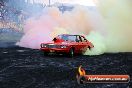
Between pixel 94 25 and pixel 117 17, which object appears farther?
pixel 94 25

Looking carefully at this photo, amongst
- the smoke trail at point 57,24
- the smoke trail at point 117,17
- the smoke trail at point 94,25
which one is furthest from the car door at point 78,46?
the smoke trail at point 57,24

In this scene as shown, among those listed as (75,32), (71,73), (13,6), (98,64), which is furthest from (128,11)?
(13,6)

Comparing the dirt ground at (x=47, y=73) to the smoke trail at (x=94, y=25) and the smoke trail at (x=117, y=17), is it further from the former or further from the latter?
the smoke trail at (x=117, y=17)

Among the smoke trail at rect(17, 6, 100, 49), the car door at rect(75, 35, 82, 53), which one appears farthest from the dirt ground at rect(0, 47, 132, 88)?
the smoke trail at rect(17, 6, 100, 49)

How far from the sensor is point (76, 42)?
21.1m

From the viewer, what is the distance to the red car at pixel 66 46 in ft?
65.8

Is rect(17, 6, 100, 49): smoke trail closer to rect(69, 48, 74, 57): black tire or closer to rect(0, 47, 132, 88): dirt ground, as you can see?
rect(69, 48, 74, 57): black tire

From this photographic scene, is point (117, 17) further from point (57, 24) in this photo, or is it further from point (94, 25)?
point (57, 24)

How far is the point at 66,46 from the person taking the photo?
20078 millimetres

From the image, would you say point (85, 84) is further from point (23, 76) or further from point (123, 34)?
point (123, 34)

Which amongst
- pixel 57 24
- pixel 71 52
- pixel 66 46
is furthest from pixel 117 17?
pixel 66 46

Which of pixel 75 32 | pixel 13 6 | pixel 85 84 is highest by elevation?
pixel 13 6

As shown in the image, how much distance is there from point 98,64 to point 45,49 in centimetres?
451

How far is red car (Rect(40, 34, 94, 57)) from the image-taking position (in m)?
20.1
